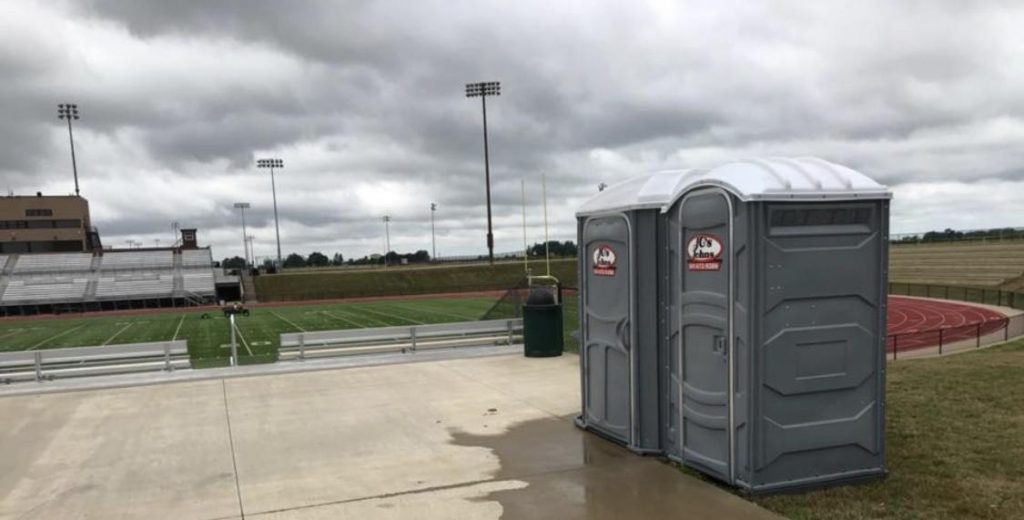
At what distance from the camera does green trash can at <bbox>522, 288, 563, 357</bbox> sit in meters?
12.5

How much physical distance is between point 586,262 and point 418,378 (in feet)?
15.8

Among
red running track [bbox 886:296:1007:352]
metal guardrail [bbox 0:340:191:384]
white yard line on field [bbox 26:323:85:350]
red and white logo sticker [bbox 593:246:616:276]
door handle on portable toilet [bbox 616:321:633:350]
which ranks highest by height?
red and white logo sticker [bbox 593:246:616:276]

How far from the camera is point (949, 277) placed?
54.8 meters

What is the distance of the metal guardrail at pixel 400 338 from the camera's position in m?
13.4

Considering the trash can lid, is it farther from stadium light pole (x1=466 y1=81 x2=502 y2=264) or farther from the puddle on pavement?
stadium light pole (x1=466 y1=81 x2=502 y2=264)

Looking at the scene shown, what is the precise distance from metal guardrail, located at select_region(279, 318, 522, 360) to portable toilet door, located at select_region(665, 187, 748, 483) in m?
8.42

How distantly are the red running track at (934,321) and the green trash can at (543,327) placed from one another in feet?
38.2

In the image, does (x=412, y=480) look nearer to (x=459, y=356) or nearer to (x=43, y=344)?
(x=459, y=356)

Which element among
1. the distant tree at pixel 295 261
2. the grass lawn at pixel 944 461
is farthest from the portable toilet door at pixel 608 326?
the distant tree at pixel 295 261

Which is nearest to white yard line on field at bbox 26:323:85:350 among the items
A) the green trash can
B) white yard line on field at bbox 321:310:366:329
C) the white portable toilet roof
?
white yard line on field at bbox 321:310:366:329

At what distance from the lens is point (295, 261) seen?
122125mm

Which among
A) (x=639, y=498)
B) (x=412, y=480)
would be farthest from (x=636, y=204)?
(x=412, y=480)

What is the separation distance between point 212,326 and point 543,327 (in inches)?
959

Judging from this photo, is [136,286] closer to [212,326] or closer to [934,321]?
[212,326]
